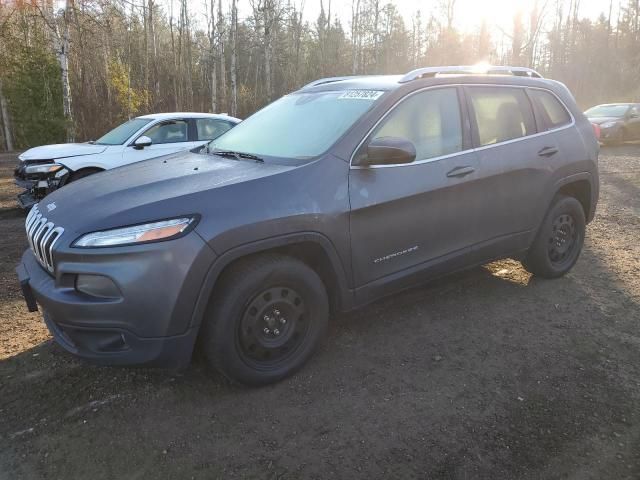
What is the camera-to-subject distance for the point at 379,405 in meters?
2.93

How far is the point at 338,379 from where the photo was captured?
3.20 m

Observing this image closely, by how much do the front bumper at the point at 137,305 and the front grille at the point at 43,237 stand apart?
16cm

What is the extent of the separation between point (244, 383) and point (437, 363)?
1306 millimetres

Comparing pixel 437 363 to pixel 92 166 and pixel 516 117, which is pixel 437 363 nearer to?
pixel 516 117

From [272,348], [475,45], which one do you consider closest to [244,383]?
[272,348]

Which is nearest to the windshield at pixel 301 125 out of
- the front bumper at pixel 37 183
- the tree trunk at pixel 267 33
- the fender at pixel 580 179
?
the fender at pixel 580 179

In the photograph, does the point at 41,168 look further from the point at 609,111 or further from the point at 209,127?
the point at 609,111

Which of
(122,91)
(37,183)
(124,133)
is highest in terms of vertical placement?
(122,91)

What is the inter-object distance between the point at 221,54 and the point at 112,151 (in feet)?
→ 61.0

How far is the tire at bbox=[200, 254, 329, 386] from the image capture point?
2.81 m

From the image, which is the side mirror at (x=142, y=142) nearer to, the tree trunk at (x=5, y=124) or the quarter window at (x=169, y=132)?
the quarter window at (x=169, y=132)

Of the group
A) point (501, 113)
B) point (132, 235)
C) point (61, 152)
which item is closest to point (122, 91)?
point (61, 152)

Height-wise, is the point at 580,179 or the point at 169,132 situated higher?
the point at 169,132

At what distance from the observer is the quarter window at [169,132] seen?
8.38 metres
